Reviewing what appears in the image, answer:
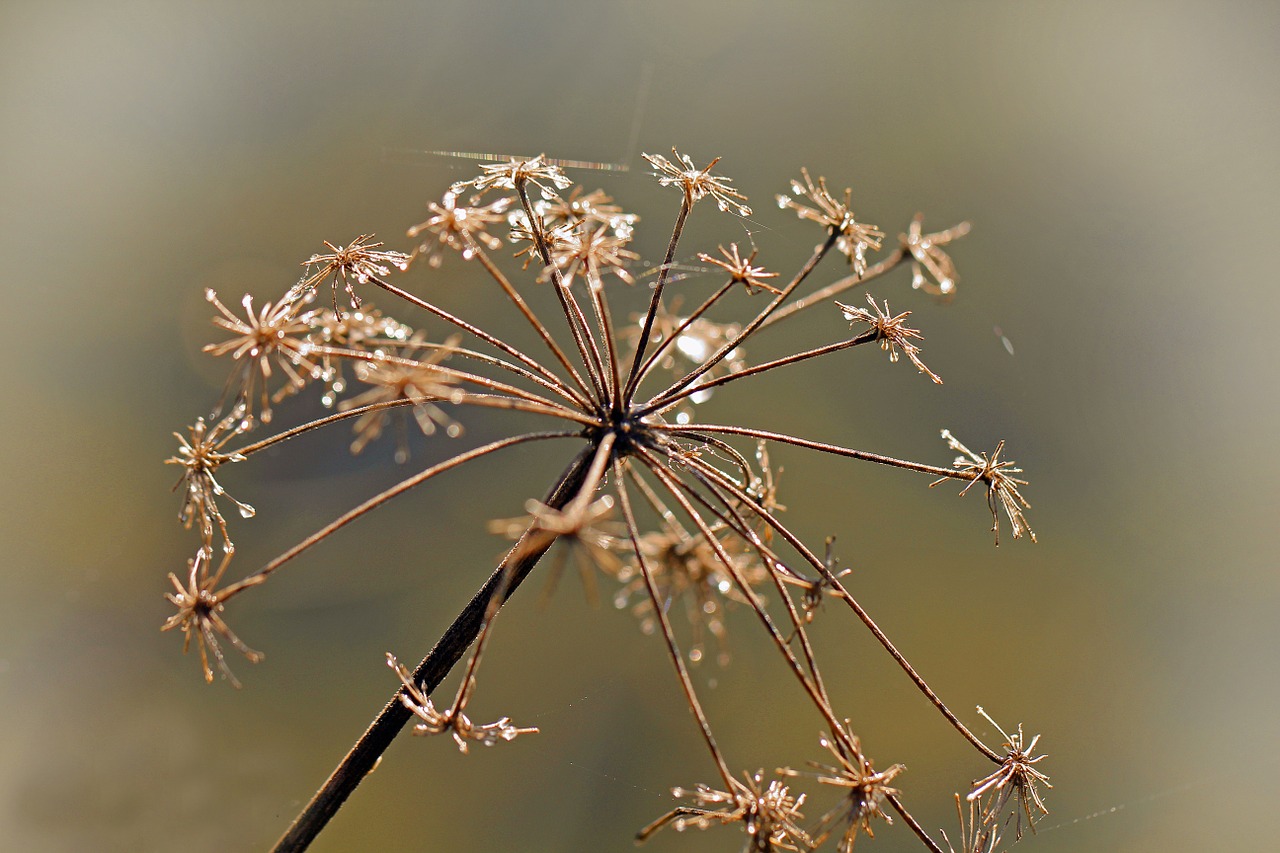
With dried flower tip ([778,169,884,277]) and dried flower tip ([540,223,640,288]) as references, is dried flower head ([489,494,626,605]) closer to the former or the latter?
dried flower tip ([540,223,640,288])

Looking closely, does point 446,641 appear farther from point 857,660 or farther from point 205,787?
point 205,787

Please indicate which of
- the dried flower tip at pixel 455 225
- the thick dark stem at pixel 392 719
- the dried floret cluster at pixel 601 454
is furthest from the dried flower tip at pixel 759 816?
the dried flower tip at pixel 455 225

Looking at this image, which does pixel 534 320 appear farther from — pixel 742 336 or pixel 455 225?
pixel 742 336

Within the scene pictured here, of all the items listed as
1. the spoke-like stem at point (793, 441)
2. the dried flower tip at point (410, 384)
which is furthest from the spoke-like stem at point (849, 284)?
the dried flower tip at point (410, 384)

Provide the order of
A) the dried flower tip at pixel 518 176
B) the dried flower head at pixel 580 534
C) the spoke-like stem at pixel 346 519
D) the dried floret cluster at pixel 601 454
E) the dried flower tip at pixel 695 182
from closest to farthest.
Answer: the dried flower head at pixel 580 534 < the spoke-like stem at pixel 346 519 < the dried floret cluster at pixel 601 454 < the dried flower tip at pixel 518 176 < the dried flower tip at pixel 695 182

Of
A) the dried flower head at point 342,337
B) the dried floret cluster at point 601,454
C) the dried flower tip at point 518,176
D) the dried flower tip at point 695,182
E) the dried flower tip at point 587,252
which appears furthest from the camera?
the dried flower tip at point 695,182

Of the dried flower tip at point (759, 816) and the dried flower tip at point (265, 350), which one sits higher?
the dried flower tip at point (265, 350)

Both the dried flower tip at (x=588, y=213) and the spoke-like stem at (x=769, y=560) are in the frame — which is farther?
the dried flower tip at (x=588, y=213)

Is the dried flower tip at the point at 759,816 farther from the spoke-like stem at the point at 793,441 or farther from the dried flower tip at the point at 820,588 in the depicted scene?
the spoke-like stem at the point at 793,441

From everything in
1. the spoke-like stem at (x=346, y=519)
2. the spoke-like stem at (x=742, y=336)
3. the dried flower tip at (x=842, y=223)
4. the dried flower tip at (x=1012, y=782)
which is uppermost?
the dried flower tip at (x=842, y=223)
